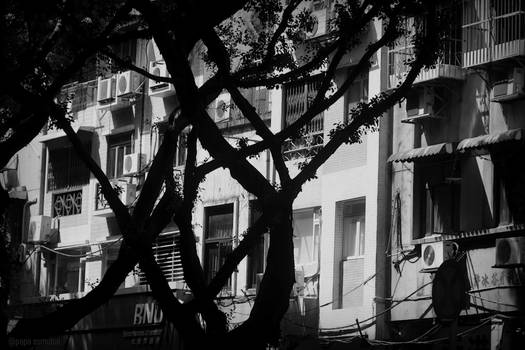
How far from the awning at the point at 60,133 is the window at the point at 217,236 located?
5.32 m

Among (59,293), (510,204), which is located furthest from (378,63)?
(59,293)

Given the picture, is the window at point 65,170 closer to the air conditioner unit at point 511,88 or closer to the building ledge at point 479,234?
the building ledge at point 479,234

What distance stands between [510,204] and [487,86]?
206 centimetres

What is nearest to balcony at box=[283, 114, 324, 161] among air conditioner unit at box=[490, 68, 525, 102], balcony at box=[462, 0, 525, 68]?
balcony at box=[462, 0, 525, 68]

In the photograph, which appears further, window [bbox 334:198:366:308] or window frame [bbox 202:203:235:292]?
window frame [bbox 202:203:235:292]

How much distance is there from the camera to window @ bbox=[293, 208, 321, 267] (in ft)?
85.1

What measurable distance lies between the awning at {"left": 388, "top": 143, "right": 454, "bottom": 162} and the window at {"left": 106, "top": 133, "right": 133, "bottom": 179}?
10.0m

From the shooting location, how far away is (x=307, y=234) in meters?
26.4

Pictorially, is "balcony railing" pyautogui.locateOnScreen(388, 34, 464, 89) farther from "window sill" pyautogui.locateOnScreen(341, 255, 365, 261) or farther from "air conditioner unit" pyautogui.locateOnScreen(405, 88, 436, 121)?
"window sill" pyautogui.locateOnScreen(341, 255, 365, 261)

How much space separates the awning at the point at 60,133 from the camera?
32719 mm

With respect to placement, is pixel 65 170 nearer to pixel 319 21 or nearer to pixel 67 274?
pixel 67 274

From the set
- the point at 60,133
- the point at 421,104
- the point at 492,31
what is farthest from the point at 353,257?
the point at 60,133

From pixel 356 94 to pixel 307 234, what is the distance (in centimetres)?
302

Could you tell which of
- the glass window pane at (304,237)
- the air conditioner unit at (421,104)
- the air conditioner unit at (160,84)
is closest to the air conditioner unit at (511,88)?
the air conditioner unit at (421,104)
